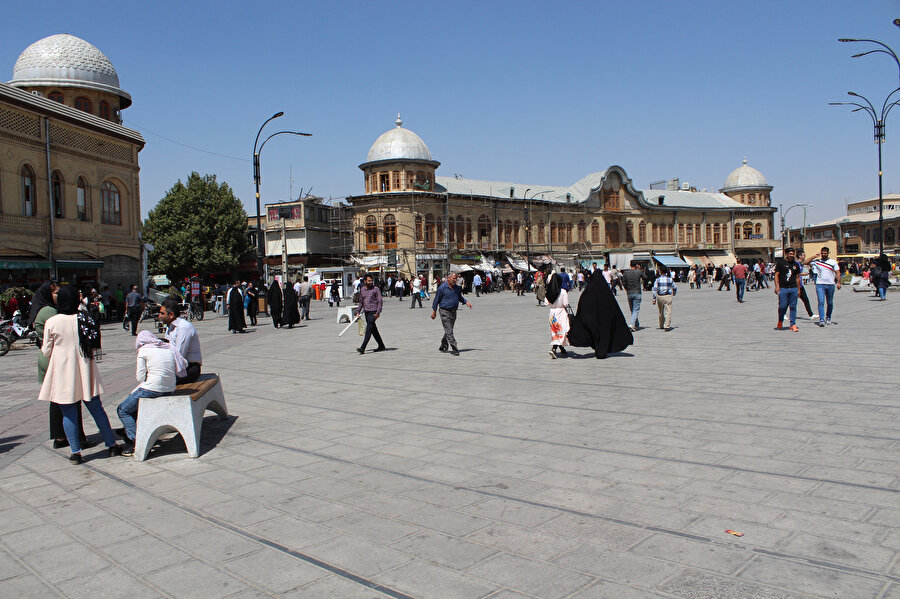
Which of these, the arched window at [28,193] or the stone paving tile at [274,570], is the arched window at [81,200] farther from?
the stone paving tile at [274,570]

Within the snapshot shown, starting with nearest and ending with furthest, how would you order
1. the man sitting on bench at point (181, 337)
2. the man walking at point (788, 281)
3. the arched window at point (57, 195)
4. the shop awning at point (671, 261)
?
the man sitting on bench at point (181, 337)
the man walking at point (788, 281)
the arched window at point (57, 195)
the shop awning at point (671, 261)

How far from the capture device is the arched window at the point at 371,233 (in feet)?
181

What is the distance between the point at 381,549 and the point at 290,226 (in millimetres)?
56193

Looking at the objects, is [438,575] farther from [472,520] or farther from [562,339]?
[562,339]

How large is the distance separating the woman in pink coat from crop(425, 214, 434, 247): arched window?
49.3 m

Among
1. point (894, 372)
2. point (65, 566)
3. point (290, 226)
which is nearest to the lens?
point (65, 566)

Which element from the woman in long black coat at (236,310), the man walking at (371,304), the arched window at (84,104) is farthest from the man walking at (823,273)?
the arched window at (84,104)

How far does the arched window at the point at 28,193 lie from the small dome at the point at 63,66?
9.76 meters

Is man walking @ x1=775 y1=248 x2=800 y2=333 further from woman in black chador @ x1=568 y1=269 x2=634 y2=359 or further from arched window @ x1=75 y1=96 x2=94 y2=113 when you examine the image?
arched window @ x1=75 y1=96 x2=94 y2=113

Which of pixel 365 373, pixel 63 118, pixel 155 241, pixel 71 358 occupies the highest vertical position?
pixel 63 118

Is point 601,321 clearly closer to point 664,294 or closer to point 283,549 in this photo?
point 664,294

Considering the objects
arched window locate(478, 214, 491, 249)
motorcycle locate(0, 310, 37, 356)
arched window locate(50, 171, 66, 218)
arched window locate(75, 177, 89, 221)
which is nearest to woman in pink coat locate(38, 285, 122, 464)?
motorcycle locate(0, 310, 37, 356)

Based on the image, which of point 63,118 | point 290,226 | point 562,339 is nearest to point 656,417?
point 562,339

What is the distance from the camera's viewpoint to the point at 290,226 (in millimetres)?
57938
